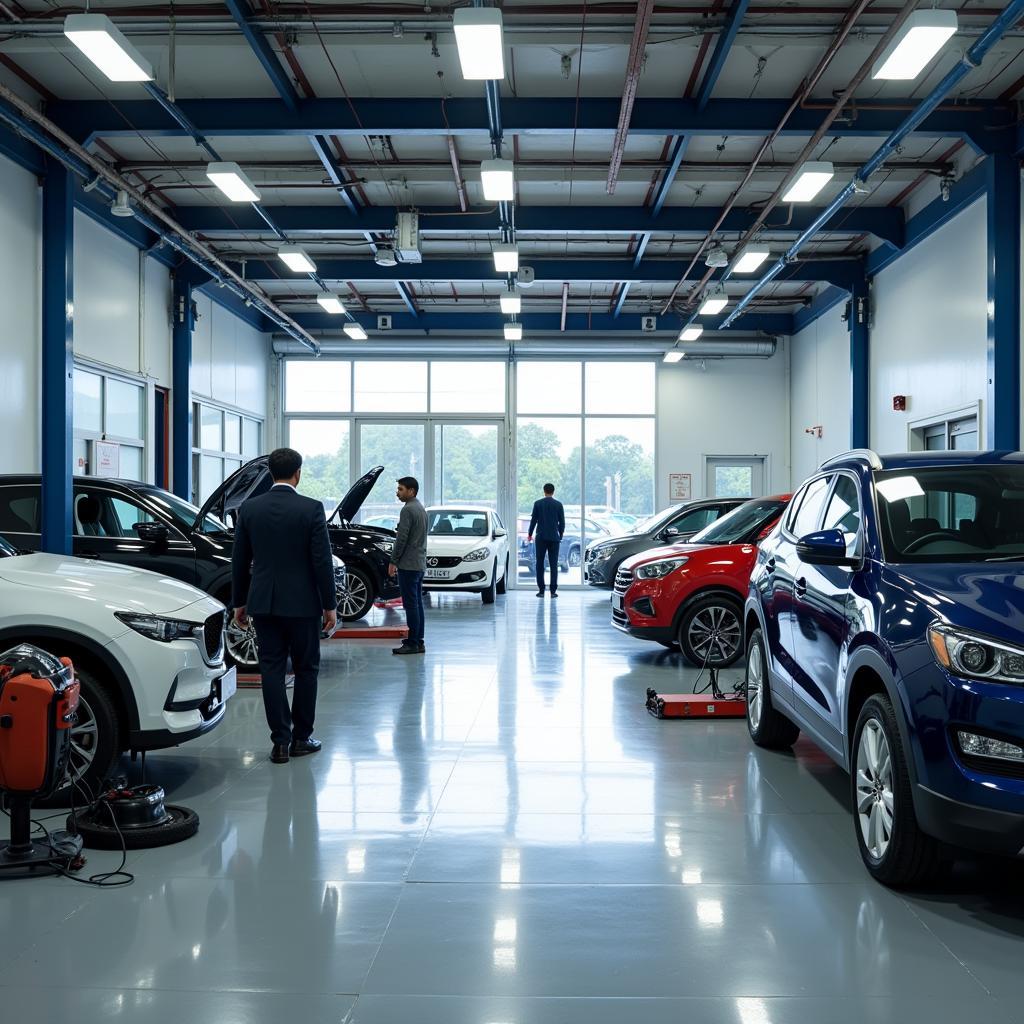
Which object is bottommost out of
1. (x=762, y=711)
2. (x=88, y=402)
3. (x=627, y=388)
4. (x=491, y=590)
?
(x=491, y=590)

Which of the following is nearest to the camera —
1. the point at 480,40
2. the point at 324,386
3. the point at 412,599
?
the point at 480,40

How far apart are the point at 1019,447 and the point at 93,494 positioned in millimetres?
9161

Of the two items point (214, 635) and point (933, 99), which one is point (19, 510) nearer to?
point (214, 635)

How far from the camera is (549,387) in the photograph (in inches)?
874

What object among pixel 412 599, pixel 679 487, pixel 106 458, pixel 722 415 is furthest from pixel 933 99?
pixel 679 487

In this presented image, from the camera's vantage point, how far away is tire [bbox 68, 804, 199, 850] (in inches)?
172

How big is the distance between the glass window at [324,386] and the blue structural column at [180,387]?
5.83 m

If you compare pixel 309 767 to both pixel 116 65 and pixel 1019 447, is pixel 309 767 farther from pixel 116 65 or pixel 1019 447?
pixel 1019 447

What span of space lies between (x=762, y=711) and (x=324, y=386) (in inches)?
688

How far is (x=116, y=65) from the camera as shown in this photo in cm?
792

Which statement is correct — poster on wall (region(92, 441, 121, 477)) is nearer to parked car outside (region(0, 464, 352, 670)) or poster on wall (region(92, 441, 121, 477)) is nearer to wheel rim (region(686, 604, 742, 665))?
parked car outside (region(0, 464, 352, 670))

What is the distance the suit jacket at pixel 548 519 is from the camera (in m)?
18.4

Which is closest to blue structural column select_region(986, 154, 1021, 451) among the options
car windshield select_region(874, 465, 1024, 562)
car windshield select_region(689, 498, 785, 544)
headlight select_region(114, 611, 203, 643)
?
car windshield select_region(689, 498, 785, 544)

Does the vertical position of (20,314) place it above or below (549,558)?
above
